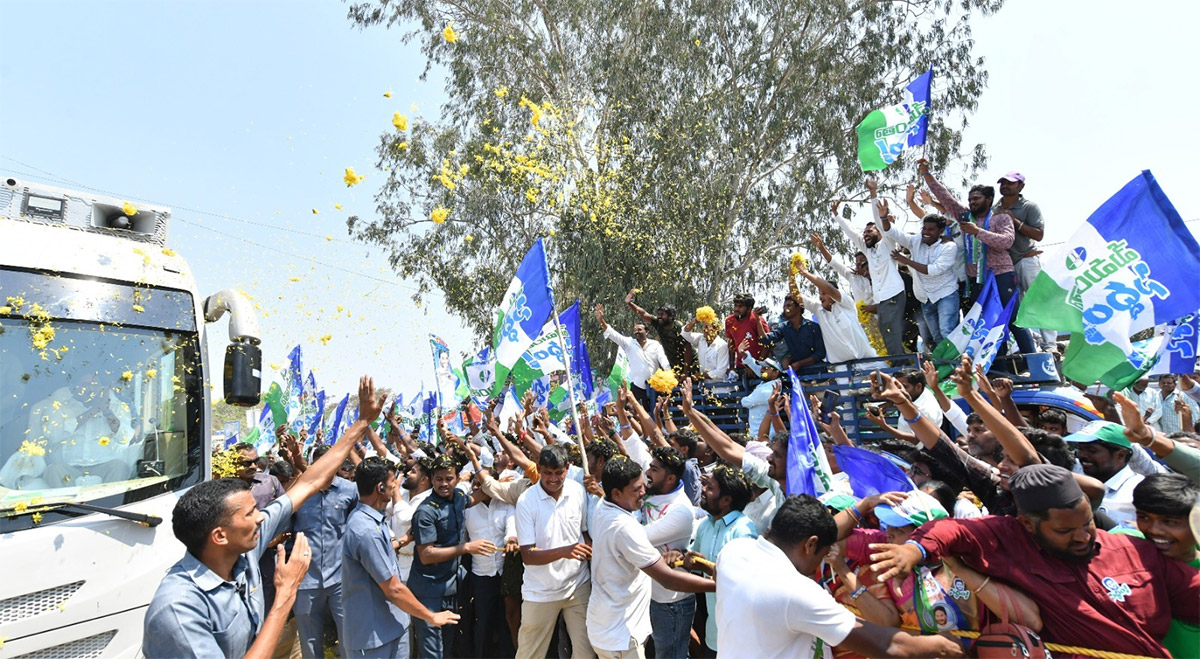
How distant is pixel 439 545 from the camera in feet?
19.2

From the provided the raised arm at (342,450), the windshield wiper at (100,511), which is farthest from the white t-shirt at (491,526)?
the windshield wiper at (100,511)

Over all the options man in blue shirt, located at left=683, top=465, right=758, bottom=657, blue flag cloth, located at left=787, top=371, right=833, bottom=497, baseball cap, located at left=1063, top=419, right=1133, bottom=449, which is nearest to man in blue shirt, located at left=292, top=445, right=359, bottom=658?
man in blue shirt, located at left=683, top=465, right=758, bottom=657

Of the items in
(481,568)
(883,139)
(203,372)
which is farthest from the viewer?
(883,139)

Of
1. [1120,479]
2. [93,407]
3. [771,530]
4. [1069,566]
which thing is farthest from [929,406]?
[93,407]

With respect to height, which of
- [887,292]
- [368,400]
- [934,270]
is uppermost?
[934,270]

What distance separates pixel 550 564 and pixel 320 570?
1737mm

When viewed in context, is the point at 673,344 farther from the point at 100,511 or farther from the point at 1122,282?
the point at 100,511

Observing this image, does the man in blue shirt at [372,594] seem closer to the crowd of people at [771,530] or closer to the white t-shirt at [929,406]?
the crowd of people at [771,530]

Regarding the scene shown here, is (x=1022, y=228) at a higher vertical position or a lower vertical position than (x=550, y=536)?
higher

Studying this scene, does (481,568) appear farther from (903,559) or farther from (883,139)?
(883,139)

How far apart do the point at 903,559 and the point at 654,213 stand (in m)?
15.4

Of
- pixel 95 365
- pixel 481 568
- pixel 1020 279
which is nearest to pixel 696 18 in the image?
pixel 1020 279

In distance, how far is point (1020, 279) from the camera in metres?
7.29

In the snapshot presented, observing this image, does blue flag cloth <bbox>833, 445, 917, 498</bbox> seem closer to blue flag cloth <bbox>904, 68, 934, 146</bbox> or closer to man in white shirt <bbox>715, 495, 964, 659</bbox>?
man in white shirt <bbox>715, 495, 964, 659</bbox>
